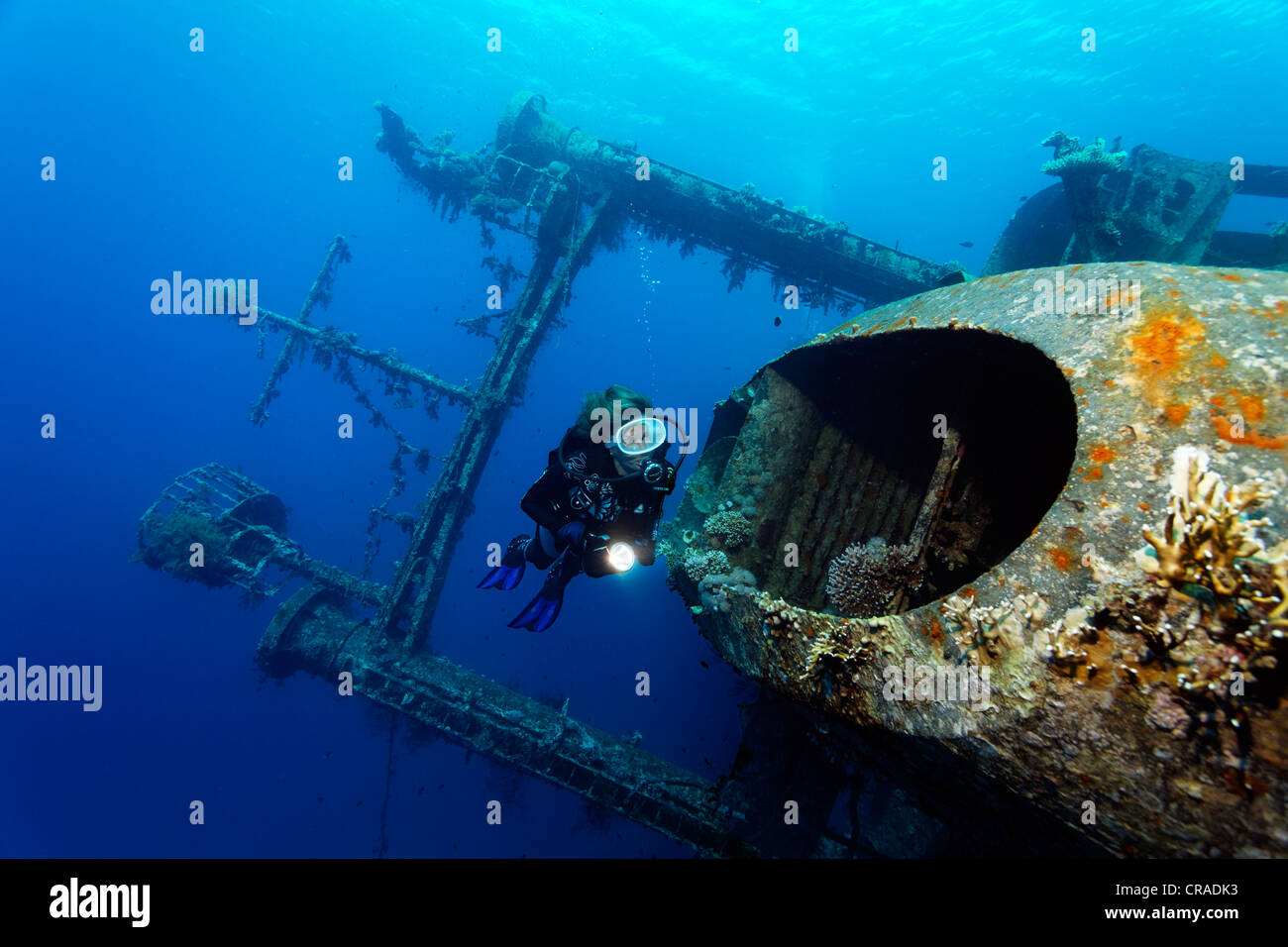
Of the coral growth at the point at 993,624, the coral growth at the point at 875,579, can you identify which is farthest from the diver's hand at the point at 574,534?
the coral growth at the point at 993,624

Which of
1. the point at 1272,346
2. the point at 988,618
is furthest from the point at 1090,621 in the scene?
the point at 1272,346

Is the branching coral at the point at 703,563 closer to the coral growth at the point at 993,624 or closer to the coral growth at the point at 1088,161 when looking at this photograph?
the coral growth at the point at 993,624

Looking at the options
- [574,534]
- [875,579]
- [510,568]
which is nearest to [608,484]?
[574,534]

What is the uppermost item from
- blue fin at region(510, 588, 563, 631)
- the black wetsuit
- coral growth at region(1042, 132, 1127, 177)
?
coral growth at region(1042, 132, 1127, 177)

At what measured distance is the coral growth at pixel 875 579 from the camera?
157 inches

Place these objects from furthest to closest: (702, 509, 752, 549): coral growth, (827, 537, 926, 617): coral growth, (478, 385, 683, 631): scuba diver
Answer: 1. (702, 509, 752, 549): coral growth
2. (478, 385, 683, 631): scuba diver
3. (827, 537, 926, 617): coral growth

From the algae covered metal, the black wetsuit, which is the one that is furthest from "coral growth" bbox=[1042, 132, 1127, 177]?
the black wetsuit

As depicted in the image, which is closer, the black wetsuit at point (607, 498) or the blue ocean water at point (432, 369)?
the black wetsuit at point (607, 498)

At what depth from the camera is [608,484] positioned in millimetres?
4422

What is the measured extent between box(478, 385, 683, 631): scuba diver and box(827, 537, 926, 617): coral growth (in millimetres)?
1620

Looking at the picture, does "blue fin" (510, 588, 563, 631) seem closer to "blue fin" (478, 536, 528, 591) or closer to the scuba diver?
"blue fin" (478, 536, 528, 591)

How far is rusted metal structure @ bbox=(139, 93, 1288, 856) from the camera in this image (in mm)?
2154

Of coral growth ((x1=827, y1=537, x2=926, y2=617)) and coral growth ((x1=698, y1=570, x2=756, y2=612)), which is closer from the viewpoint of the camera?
coral growth ((x1=698, y1=570, x2=756, y2=612))
